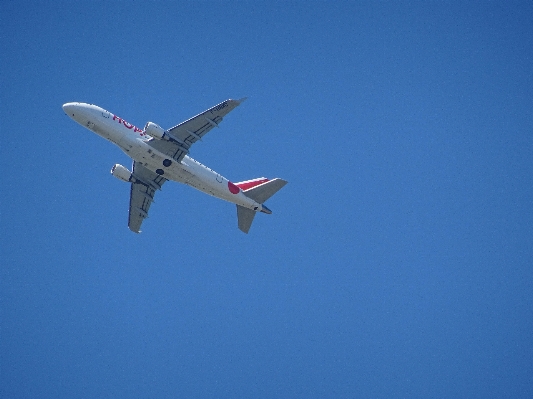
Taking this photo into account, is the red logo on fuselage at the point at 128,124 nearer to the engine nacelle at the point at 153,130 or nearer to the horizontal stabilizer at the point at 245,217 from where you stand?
the engine nacelle at the point at 153,130

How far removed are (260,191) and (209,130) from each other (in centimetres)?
925

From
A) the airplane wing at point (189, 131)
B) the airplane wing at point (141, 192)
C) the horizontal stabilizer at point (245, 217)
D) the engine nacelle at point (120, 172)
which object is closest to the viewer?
the airplane wing at point (189, 131)

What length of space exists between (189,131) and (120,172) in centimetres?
1128

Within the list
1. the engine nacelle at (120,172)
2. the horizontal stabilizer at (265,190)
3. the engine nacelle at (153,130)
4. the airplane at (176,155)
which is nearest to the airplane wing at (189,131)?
the airplane at (176,155)

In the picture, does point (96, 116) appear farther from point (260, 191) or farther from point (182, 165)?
point (260, 191)

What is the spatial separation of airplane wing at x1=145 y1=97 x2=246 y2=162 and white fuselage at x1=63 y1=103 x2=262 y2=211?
678mm

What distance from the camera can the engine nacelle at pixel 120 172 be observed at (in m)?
74.9

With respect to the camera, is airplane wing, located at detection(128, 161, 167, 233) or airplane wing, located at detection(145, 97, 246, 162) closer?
airplane wing, located at detection(145, 97, 246, 162)

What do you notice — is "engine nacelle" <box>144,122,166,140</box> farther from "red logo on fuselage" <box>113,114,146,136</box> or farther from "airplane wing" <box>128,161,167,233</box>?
"airplane wing" <box>128,161,167,233</box>

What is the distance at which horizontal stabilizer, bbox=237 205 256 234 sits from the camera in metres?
74.6

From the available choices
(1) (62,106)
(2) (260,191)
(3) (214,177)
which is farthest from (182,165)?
(1) (62,106)

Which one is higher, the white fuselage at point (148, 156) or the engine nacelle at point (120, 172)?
the white fuselage at point (148, 156)

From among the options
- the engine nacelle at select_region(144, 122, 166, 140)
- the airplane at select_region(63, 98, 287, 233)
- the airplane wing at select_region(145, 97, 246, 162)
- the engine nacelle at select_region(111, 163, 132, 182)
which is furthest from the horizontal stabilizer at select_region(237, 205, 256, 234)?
the engine nacelle at select_region(111, 163, 132, 182)

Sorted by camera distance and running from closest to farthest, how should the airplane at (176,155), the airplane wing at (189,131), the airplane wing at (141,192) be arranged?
the airplane at (176,155), the airplane wing at (189,131), the airplane wing at (141,192)
